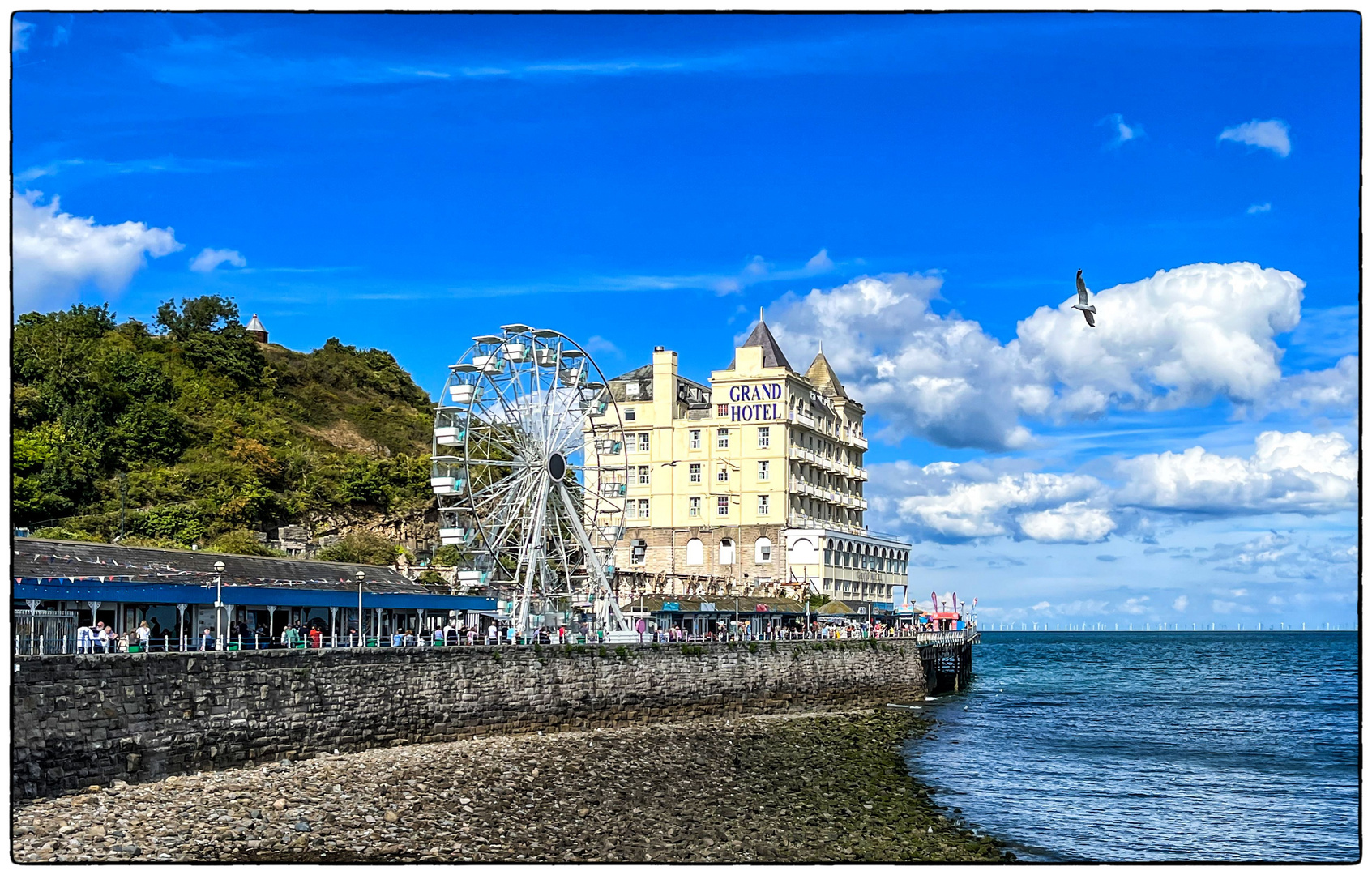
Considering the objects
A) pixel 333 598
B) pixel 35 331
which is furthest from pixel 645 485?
pixel 333 598


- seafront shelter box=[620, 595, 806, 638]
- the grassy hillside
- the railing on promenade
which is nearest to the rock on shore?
the railing on promenade

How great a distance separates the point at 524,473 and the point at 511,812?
2758cm

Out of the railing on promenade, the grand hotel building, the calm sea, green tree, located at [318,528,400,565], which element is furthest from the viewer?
the grand hotel building

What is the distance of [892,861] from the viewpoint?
28.4 m

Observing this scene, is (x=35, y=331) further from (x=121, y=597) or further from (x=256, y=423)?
(x=121, y=597)

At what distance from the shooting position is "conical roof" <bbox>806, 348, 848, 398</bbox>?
104 meters

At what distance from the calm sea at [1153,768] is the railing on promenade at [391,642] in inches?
279

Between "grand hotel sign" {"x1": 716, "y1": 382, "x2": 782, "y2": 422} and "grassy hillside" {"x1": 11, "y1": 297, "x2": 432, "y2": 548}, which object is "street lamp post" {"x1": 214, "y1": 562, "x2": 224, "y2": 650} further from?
"grand hotel sign" {"x1": 716, "y1": 382, "x2": 782, "y2": 422}

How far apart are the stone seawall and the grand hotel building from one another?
27.8 m

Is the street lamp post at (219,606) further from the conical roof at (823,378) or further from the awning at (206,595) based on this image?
the conical roof at (823,378)

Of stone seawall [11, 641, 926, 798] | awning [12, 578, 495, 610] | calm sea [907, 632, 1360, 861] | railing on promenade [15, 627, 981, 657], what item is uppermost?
awning [12, 578, 495, 610]

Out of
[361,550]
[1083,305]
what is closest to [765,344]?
[361,550]

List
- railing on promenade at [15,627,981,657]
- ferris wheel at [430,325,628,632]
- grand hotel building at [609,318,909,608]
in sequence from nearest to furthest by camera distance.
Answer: railing on promenade at [15,627,981,657] → ferris wheel at [430,325,628,632] → grand hotel building at [609,318,909,608]

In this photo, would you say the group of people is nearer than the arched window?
Yes
